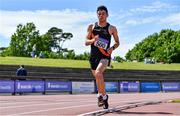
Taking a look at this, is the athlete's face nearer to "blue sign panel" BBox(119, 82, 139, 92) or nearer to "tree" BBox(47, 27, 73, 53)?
"blue sign panel" BBox(119, 82, 139, 92)

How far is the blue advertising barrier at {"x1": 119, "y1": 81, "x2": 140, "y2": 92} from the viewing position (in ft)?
116

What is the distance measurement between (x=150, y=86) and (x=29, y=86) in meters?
11.5

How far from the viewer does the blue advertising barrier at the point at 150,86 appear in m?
37.1

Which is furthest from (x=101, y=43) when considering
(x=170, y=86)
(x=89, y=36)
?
(x=170, y=86)

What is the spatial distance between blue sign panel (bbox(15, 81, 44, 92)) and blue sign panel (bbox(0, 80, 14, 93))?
0.34 m

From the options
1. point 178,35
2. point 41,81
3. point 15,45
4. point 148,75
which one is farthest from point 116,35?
point 178,35

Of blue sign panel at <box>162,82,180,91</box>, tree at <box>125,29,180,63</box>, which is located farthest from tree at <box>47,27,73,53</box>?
blue sign panel at <box>162,82,180,91</box>

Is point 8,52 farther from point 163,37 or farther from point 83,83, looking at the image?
point 83,83

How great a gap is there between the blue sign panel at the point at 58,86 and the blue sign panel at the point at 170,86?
9.56 m

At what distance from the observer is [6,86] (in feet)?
91.6

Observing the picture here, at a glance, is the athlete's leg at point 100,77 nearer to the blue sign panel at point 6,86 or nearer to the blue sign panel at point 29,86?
the blue sign panel at point 6,86

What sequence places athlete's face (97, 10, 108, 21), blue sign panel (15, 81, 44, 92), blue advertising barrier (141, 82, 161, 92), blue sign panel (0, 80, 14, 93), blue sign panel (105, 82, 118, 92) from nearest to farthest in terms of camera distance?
athlete's face (97, 10, 108, 21) < blue sign panel (0, 80, 14, 93) < blue sign panel (15, 81, 44, 92) < blue sign panel (105, 82, 118, 92) < blue advertising barrier (141, 82, 161, 92)

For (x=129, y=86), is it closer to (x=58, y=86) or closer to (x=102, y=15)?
(x=58, y=86)

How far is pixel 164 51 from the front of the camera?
125 metres
